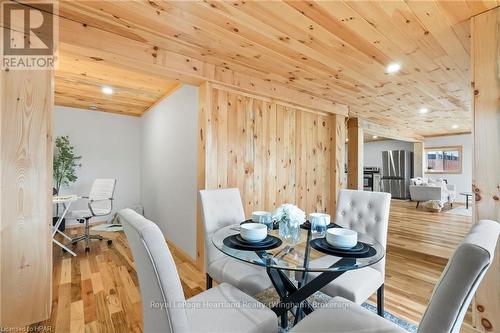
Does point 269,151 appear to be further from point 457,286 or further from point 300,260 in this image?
point 457,286

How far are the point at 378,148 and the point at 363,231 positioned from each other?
8913 mm

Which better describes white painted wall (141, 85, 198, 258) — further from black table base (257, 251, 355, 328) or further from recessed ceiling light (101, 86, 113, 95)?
black table base (257, 251, 355, 328)

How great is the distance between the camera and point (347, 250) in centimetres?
127

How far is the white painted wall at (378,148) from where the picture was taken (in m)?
9.05

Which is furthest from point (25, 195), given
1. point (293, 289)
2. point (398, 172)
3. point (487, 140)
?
point (398, 172)

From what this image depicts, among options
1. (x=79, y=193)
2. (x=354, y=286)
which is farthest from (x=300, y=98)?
(x=79, y=193)

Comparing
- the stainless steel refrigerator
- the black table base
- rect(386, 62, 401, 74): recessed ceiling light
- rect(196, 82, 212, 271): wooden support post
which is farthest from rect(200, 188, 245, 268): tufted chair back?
the stainless steel refrigerator

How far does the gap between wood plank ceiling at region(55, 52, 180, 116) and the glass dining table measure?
2.24m

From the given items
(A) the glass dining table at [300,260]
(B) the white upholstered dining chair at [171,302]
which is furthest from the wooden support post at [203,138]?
(B) the white upholstered dining chair at [171,302]

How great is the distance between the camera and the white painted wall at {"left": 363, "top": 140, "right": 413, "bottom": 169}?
29.7ft

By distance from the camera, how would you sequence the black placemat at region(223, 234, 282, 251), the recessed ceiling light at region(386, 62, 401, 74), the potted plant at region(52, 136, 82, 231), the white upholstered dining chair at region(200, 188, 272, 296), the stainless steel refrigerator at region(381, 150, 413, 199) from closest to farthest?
the black placemat at region(223, 234, 282, 251) → the white upholstered dining chair at region(200, 188, 272, 296) → the recessed ceiling light at region(386, 62, 401, 74) → the potted plant at region(52, 136, 82, 231) → the stainless steel refrigerator at region(381, 150, 413, 199)

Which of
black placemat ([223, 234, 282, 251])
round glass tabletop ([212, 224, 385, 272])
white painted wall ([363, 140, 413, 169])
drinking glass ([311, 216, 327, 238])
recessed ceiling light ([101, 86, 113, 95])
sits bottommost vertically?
round glass tabletop ([212, 224, 385, 272])

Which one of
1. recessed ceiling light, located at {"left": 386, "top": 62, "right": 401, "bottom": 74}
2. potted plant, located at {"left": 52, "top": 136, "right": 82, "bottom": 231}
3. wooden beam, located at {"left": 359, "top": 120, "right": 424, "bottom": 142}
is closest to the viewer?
recessed ceiling light, located at {"left": 386, "top": 62, "right": 401, "bottom": 74}

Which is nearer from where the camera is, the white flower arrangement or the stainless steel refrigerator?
the white flower arrangement
